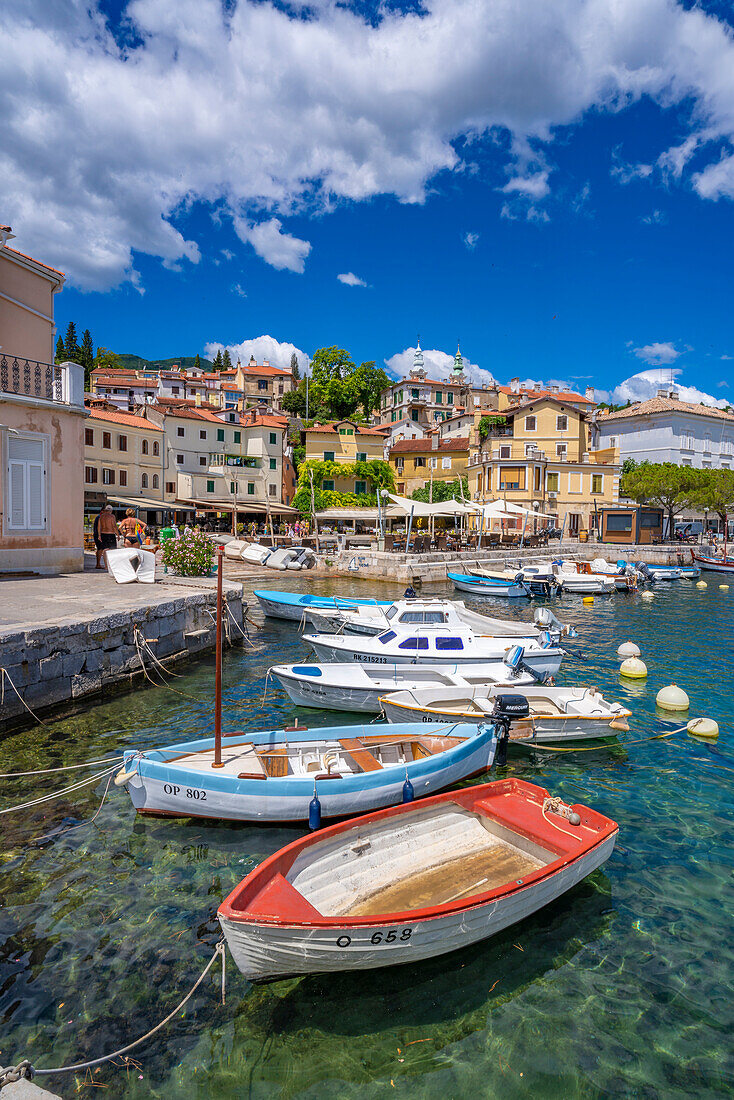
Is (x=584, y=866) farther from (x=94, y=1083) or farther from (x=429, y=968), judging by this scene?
(x=94, y=1083)

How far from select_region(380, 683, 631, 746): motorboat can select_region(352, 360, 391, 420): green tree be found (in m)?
68.2

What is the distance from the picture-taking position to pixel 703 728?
1247cm

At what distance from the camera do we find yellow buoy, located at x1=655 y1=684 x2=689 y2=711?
1408 cm

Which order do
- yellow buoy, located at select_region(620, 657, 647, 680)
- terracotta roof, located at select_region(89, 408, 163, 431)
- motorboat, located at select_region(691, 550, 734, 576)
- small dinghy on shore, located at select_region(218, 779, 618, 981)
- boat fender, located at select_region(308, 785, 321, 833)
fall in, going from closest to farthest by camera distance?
small dinghy on shore, located at select_region(218, 779, 618, 981) → boat fender, located at select_region(308, 785, 321, 833) → yellow buoy, located at select_region(620, 657, 647, 680) → motorboat, located at select_region(691, 550, 734, 576) → terracotta roof, located at select_region(89, 408, 163, 431)

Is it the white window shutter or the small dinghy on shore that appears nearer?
the small dinghy on shore

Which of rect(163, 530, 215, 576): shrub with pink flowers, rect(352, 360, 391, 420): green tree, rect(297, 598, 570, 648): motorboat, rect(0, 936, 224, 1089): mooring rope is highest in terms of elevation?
rect(352, 360, 391, 420): green tree

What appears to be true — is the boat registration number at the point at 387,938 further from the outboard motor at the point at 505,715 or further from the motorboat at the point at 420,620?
the motorboat at the point at 420,620

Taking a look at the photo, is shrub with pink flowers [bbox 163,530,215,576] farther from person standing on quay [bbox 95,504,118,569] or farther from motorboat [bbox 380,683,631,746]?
motorboat [bbox 380,683,631,746]

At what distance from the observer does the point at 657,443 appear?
70812mm

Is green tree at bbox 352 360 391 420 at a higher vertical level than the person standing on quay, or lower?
higher

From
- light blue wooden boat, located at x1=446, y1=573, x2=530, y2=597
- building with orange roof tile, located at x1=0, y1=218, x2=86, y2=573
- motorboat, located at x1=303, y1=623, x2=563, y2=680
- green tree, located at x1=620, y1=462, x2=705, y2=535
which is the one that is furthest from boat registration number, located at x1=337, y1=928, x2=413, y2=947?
green tree, located at x1=620, y1=462, x2=705, y2=535

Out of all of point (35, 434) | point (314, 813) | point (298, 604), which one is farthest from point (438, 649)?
point (35, 434)

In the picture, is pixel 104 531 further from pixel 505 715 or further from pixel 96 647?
pixel 505 715

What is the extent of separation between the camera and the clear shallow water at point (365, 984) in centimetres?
491
